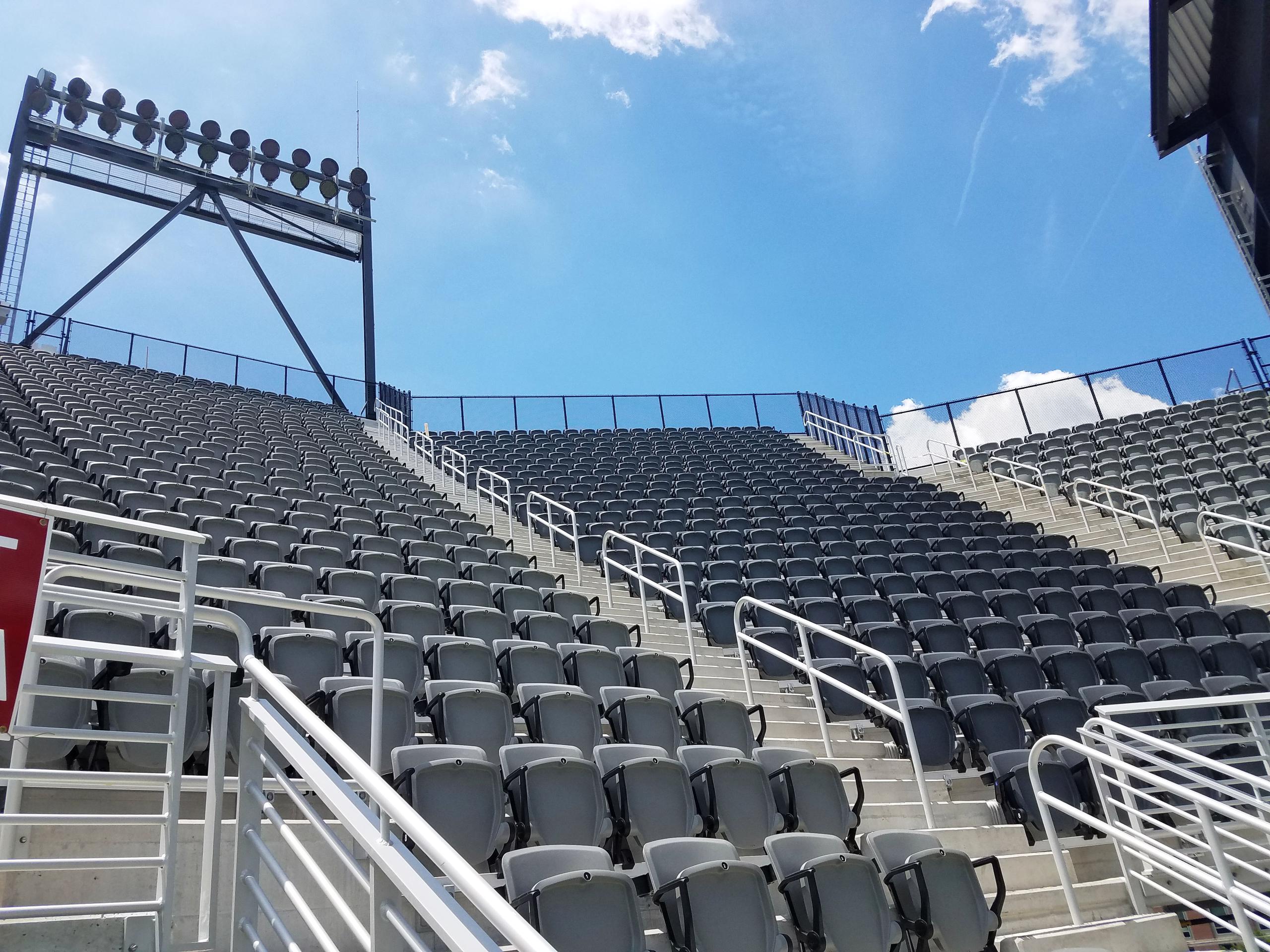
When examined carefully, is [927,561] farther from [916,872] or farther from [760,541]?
[916,872]

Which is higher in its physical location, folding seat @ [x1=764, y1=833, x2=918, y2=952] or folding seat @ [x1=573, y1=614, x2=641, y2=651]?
folding seat @ [x1=573, y1=614, x2=641, y2=651]

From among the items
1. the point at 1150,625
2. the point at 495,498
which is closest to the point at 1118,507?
the point at 1150,625

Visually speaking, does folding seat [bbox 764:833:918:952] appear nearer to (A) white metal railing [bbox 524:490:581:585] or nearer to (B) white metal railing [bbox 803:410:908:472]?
(A) white metal railing [bbox 524:490:581:585]

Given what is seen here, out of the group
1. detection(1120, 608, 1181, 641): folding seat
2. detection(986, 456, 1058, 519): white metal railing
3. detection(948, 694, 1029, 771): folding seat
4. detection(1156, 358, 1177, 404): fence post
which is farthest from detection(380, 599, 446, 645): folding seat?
detection(1156, 358, 1177, 404): fence post

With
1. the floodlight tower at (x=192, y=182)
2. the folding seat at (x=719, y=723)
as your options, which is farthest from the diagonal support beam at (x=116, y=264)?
the folding seat at (x=719, y=723)

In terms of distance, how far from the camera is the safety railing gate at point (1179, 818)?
4.64 metres

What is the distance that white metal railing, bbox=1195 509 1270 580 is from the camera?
36.7ft

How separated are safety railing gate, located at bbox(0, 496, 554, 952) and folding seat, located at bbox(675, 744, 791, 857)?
5.92ft

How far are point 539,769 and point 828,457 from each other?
17.6m

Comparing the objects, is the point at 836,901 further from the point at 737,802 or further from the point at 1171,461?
the point at 1171,461

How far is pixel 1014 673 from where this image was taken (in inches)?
314

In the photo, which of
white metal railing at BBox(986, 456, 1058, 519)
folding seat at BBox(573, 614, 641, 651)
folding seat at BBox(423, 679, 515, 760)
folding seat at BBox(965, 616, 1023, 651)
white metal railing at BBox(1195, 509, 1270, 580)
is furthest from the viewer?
white metal railing at BBox(986, 456, 1058, 519)

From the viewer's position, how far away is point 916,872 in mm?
4523

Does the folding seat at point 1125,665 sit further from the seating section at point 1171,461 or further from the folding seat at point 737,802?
the folding seat at point 737,802
